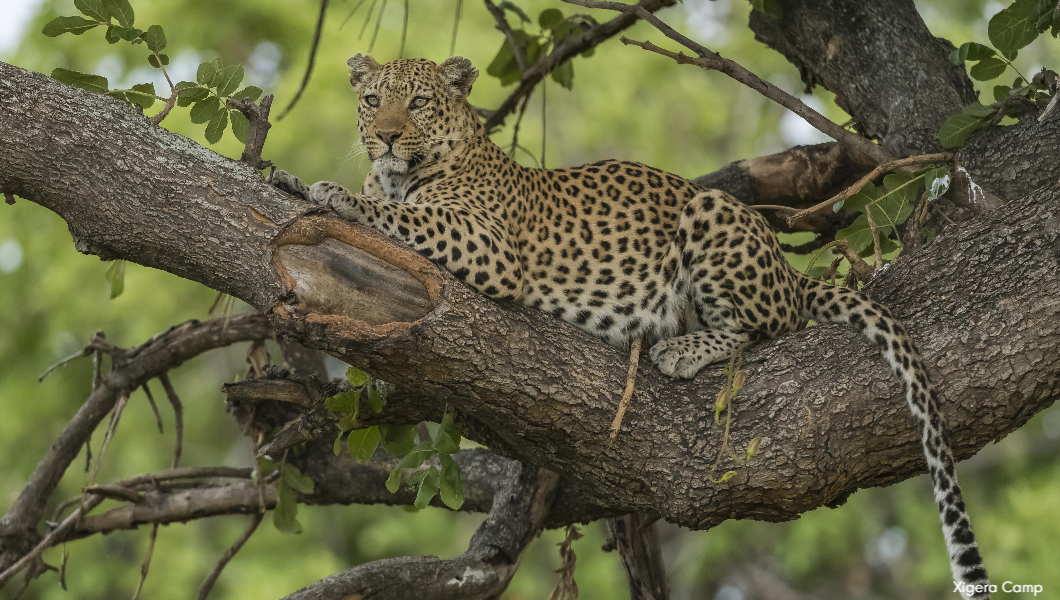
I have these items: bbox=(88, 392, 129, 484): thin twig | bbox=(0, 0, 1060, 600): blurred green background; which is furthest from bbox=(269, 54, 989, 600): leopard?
Result: bbox=(0, 0, 1060, 600): blurred green background

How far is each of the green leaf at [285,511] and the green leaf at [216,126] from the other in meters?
2.33

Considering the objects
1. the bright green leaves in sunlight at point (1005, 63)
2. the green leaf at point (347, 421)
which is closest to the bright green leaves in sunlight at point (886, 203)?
the bright green leaves in sunlight at point (1005, 63)

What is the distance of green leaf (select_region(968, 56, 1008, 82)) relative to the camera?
548 cm

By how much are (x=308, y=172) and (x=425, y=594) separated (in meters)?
12.3

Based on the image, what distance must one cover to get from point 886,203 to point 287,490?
13.2ft

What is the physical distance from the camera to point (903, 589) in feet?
61.2

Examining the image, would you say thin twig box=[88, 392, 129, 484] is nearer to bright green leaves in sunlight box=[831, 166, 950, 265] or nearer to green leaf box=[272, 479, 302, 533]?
green leaf box=[272, 479, 302, 533]

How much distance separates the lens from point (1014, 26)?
527 centimetres

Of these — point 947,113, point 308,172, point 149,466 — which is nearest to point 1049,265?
point 947,113

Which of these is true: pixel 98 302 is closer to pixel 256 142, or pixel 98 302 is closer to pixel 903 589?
pixel 256 142

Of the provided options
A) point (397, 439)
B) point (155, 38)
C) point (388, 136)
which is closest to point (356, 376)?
point (397, 439)

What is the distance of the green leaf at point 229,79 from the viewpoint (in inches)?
185

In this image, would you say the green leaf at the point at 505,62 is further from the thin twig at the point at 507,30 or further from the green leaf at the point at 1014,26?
the green leaf at the point at 1014,26

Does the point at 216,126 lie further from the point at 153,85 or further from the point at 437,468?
the point at 437,468
